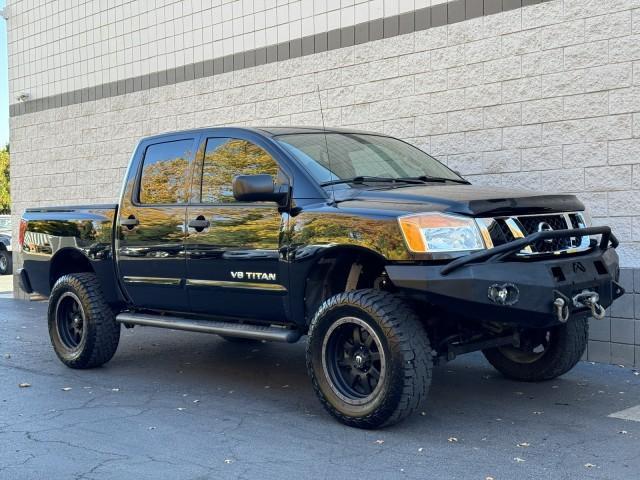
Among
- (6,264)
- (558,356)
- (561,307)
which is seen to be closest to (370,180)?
(561,307)

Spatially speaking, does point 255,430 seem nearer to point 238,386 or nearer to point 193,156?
point 238,386

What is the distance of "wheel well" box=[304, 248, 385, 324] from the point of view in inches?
240

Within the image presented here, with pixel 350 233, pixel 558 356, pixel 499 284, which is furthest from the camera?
pixel 558 356

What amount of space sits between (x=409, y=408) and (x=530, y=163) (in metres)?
3.85

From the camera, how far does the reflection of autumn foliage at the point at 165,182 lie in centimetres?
731

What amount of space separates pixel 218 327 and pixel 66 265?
2480mm

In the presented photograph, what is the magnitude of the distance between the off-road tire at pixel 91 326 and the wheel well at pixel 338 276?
2329 mm

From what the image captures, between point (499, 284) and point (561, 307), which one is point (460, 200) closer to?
point (499, 284)

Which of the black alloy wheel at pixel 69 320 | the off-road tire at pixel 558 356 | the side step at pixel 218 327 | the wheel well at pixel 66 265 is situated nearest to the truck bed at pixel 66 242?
the wheel well at pixel 66 265

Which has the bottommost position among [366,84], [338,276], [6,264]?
[6,264]

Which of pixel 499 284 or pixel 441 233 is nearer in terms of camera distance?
pixel 499 284

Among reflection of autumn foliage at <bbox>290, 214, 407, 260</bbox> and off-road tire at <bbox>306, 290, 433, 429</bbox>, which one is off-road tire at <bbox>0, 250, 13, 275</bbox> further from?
off-road tire at <bbox>306, 290, 433, 429</bbox>

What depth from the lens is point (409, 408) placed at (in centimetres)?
552

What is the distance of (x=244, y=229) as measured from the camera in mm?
6578
